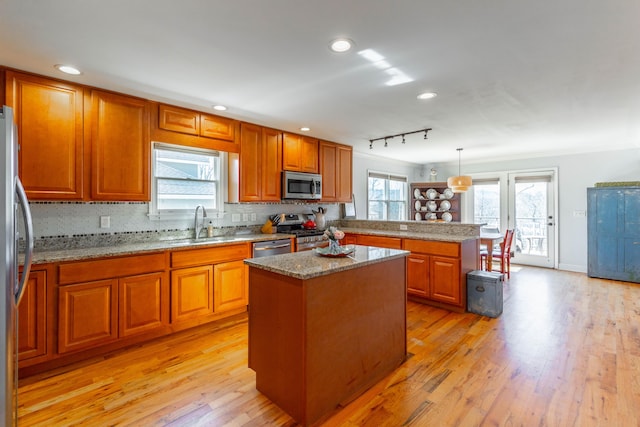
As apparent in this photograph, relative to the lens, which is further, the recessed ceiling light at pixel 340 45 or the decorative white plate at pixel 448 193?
the decorative white plate at pixel 448 193

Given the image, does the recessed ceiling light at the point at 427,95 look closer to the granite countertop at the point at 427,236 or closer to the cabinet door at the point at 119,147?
the granite countertop at the point at 427,236

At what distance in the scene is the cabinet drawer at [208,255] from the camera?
3.04 meters

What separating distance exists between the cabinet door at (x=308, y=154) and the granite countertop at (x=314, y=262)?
2421 millimetres

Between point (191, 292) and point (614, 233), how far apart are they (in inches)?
250

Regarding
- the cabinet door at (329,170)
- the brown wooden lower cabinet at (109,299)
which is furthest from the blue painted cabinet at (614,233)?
the brown wooden lower cabinet at (109,299)

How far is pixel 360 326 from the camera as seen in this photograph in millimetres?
2158

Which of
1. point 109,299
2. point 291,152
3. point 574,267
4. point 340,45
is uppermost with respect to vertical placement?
point 340,45

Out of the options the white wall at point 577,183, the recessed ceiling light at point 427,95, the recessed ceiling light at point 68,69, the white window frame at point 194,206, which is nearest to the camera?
the recessed ceiling light at point 68,69

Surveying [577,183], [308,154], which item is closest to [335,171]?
[308,154]

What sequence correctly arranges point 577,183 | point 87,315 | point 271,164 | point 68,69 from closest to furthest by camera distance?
point 68,69, point 87,315, point 271,164, point 577,183

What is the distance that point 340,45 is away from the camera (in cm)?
206

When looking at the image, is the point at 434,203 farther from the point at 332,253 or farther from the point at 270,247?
the point at 332,253

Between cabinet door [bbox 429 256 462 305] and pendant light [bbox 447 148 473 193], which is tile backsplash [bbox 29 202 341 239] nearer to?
cabinet door [bbox 429 256 462 305]

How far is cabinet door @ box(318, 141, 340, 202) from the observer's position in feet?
16.2
